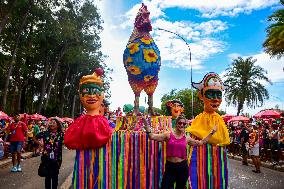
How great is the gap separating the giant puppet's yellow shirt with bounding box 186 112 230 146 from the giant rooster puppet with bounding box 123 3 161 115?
1.10m

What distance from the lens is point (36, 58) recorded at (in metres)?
33.6

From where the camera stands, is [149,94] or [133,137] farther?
[149,94]

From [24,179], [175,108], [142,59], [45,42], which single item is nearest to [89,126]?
[142,59]

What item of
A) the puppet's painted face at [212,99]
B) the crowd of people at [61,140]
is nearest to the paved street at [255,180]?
the crowd of people at [61,140]

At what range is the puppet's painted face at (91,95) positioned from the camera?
662cm

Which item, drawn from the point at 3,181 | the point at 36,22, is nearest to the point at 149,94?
the point at 3,181

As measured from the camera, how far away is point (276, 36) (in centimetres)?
2072

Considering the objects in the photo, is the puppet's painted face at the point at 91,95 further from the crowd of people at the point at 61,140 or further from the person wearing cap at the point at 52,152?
the person wearing cap at the point at 52,152

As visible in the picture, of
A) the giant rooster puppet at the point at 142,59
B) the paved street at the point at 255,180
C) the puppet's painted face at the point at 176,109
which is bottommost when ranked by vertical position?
the paved street at the point at 255,180

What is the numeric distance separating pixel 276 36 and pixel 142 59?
49.2 feet

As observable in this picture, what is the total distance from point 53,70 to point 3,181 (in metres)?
23.8

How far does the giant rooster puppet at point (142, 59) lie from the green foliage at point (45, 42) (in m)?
16.4

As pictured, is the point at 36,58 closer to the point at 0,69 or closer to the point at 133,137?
the point at 0,69

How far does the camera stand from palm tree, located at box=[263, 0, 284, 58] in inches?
805
